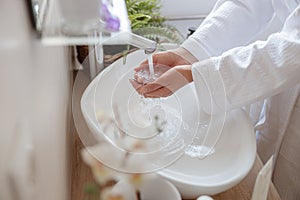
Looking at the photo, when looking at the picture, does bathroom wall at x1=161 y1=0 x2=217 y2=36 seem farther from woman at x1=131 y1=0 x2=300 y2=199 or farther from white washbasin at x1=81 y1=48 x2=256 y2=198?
white washbasin at x1=81 y1=48 x2=256 y2=198

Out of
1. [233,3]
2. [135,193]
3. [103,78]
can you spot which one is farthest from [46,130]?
[233,3]

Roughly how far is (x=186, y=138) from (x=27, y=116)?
0.34 meters

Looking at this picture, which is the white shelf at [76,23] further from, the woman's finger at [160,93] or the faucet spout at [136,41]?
the woman's finger at [160,93]

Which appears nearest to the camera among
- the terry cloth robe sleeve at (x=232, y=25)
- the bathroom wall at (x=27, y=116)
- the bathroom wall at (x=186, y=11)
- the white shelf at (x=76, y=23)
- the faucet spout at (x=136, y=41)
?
the bathroom wall at (x=27, y=116)

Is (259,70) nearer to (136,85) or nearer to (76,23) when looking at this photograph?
Answer: (136,85)

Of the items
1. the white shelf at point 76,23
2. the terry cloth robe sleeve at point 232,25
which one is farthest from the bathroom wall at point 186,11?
the white shelf at point 76,23

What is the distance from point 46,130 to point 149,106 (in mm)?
240

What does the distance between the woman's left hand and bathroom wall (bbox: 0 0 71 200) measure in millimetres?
156

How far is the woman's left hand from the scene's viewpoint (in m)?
0.65

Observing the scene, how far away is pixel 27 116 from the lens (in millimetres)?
337

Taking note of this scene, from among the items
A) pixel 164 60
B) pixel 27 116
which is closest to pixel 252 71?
pixel 164 60

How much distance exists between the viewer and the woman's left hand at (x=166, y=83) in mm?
648

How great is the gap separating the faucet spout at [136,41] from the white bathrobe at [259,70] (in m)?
0.09

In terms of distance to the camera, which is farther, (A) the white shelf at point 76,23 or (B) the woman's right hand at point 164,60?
(B) the woman's right hand at point 164,60
